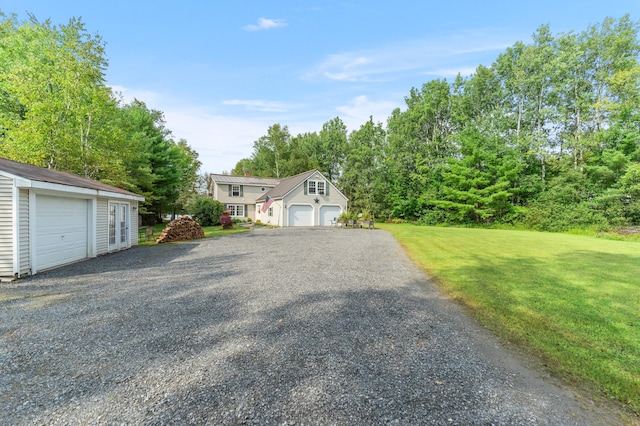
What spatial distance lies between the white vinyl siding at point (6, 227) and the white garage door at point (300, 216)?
63.4 feet

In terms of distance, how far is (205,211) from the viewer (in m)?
25.5

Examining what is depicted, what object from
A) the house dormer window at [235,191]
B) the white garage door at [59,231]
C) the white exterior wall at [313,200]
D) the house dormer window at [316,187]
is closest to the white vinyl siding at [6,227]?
the white garage door at [59,231]

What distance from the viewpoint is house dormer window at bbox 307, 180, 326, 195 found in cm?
2655

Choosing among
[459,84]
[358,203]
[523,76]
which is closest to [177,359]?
[358,203]

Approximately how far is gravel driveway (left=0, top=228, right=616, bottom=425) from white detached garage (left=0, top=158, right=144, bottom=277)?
124 cm

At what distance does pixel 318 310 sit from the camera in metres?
4.96

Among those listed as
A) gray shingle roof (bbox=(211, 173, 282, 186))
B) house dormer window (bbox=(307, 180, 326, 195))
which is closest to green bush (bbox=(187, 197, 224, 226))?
gray shingle roof (bbox=(211, 173, 282, 186))

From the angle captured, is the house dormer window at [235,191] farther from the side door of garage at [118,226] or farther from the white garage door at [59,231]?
the white garage door at [59,231]

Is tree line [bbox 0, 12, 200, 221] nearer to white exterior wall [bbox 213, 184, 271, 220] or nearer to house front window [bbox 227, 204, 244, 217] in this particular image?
white exterior wall [bbox 213, 184, 271, 220]

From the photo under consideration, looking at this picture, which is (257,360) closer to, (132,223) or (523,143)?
(132,223)

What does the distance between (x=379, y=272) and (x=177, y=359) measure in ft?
19.4

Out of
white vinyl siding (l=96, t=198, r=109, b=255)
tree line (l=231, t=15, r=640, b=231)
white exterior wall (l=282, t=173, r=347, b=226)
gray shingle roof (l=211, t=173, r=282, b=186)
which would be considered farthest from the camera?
gray shingle roof (l=211, t=173, r=282, b=186)

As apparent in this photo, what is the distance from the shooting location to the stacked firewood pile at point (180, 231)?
14.8m

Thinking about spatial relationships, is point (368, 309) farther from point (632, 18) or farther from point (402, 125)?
point (632, 18)
